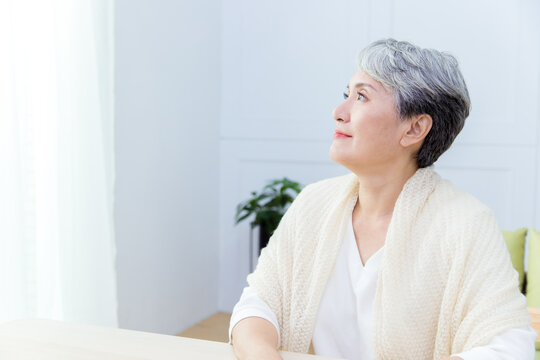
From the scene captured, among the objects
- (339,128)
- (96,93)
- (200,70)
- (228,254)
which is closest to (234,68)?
(200,70)

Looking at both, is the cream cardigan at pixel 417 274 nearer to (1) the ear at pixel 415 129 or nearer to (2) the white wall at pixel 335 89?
(1) the ear at pixel 415 129

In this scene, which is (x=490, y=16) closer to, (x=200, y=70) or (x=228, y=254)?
(x=200, y=70)

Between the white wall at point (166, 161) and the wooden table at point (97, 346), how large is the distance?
170cm

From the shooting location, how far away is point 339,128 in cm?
148

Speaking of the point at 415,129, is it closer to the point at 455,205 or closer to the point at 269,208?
the point at 455,205

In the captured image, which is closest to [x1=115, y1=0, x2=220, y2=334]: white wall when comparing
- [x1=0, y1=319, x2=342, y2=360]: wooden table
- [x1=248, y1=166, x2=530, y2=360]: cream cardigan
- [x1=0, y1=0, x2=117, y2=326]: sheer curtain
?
[x1=0, y1=0, x2=117, y2=326]: sheer curtain

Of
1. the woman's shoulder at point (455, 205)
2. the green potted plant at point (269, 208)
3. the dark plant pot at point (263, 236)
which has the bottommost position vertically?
the dark plant pot at point (263, 236)

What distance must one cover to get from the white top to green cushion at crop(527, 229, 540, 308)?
104 centimetres

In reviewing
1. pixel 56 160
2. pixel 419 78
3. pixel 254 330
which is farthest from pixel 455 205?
pixel 56 160

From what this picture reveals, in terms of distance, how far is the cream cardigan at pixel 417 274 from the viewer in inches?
48.4

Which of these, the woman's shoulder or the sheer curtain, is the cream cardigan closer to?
the woman's shoulder

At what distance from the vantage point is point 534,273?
2.23m

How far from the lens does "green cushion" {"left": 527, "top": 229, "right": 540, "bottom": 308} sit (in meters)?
2.17

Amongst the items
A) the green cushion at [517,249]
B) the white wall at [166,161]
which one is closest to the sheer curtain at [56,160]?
the white wall at [166,161]
